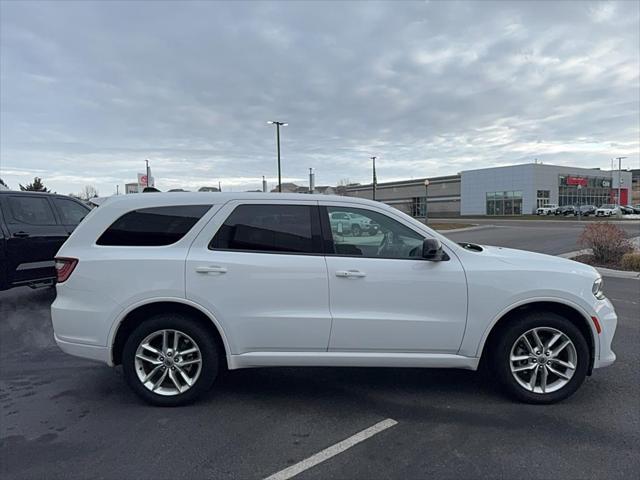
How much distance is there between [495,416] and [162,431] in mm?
2635

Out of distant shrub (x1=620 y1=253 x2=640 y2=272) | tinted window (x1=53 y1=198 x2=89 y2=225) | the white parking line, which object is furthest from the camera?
distant shrub (x1=620 y1=253 x2=640 y2=272)

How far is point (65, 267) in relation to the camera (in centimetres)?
372

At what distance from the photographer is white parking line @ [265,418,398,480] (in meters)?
2.81

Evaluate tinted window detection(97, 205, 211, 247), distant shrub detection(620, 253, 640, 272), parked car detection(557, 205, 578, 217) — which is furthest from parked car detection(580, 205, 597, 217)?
tinted window detection(97, 205, 211, 247)

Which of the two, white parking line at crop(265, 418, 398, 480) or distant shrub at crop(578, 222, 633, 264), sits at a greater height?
distant shrub at crop(578, 222, 633, 264)

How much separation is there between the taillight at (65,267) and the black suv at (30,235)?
159 inches

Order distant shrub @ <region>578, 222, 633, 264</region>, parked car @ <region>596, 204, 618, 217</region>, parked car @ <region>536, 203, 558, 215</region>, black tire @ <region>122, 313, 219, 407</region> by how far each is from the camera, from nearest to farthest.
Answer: black tire @ <region>122, 313, 219, 407</region> < distant shrub @ <region>578, 222, 633, 264</region> < parked car @ <region>596, 204, 618, 217</region> < parked car @ <region>536, 203, 558, 215</region>

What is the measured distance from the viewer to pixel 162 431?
334cm

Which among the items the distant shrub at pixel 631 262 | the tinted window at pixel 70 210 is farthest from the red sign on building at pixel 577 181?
the tinted window at pixel 70 210

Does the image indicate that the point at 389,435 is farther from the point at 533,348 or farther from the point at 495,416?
the point at 533,348

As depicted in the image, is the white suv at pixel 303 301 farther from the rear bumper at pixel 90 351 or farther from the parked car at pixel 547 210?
the parked car at pixel 547 210

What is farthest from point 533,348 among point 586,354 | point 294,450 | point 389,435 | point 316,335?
point 294,450

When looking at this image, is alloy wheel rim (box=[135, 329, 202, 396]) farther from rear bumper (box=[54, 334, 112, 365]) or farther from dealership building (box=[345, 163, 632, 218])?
dealership building (box=[345, 163, 632, 218])

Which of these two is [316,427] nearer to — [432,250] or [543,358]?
[432,250]
